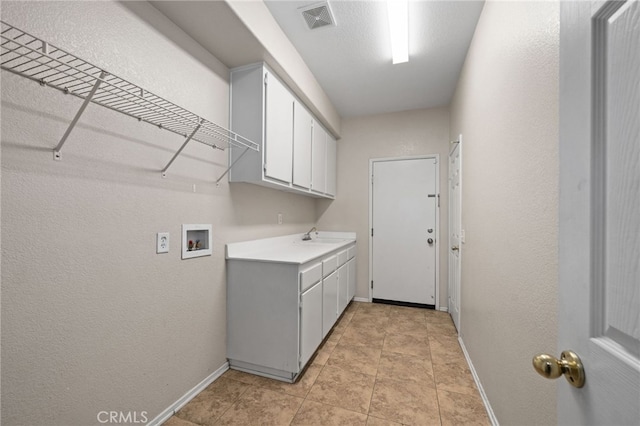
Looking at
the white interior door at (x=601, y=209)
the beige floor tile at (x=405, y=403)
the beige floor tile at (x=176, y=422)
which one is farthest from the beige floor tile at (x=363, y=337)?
the white interior door at (x=601, y=209)

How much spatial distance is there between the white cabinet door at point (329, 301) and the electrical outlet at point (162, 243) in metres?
1.33

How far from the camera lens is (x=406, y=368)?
2.09 m

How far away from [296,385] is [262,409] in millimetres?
308

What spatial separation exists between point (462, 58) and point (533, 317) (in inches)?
92.8

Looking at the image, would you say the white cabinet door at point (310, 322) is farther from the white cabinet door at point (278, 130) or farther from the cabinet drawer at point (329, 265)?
the white cabinet door at point (278, 130)

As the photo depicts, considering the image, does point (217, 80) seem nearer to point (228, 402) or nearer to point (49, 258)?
point (49, 258)

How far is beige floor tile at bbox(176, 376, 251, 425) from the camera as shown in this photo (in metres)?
1.57

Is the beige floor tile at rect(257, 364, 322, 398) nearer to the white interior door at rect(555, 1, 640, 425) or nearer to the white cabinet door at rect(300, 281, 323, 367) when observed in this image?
the white cabinet door at rect(300, 281, 323, 367)

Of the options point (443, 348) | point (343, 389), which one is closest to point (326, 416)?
point (343, 389)

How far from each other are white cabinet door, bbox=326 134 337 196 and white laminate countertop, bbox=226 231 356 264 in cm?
69

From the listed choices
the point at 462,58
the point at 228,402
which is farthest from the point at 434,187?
the point at 228,402

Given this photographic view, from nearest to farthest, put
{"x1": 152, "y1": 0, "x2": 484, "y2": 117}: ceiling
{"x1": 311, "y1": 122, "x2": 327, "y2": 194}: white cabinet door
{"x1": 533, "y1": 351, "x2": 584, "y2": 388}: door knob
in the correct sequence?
{"x1": 533, "y1": 351, "x2": 584, "y2": 388}: door knob → {"x1": 152, "y1": 0, "x2": 484, "y2": 117}: ceiling → {"x1": 311, "y1": 122, "x2": 327, "y2": 194}: white cabinet door

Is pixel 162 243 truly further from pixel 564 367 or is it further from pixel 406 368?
pixel 406 368
